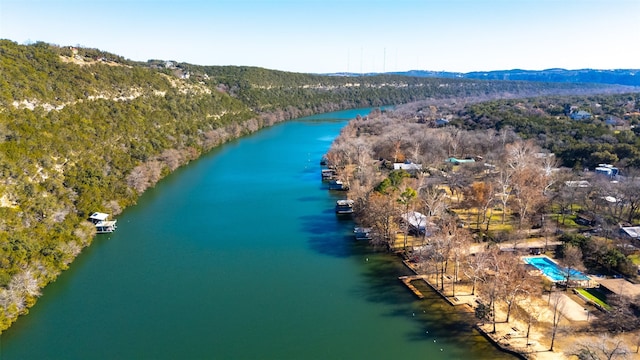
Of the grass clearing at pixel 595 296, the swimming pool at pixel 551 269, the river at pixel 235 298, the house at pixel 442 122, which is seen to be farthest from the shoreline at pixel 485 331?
the house at pixel 442 122

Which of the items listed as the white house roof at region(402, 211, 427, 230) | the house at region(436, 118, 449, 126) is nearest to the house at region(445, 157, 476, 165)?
the white house roof at region(402, 211, 427, 230)

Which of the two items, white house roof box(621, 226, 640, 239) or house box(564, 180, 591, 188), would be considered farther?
house box(564, 180, 591, 188)

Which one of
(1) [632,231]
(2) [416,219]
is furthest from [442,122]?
(2) [416,219]

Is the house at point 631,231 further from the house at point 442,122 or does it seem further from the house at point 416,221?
the house at point 442,122

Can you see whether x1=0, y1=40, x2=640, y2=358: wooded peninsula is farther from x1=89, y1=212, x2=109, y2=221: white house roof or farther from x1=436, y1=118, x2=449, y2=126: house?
x1=436, y1=118, x2=449, y2=126: house

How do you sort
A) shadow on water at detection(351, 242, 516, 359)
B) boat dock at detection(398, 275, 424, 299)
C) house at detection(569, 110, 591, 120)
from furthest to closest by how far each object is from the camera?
house at detection(569, 110, 591, 120)
boat dock at detection(398, 275, 424, 299)
shadow on water at detection(351, 242, 516, 359)

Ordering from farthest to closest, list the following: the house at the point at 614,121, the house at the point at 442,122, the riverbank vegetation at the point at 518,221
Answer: the house at the point at 442,122 < the house at the point at 614,121 < the riverbank vegetation at the point at 518,221

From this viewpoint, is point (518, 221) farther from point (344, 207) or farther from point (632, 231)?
point (344, 207)

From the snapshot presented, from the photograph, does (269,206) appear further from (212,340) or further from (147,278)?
(212,340)
